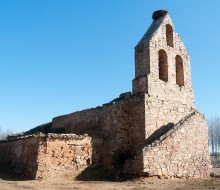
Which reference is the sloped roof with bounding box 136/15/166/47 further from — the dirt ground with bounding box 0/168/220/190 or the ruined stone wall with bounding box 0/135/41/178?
the ruined stone wall with bounding box 0/135/41/178

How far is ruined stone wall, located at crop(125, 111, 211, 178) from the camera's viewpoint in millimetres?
11188

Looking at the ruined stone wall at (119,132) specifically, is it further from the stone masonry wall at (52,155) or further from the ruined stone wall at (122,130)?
the stone masonry wall at (52,155)

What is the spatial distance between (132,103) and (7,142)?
21.8 feet

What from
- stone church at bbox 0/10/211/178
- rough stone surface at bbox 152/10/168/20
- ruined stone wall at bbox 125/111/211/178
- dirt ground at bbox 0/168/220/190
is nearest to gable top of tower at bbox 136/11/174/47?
stone church at bbox 0/10/211/178

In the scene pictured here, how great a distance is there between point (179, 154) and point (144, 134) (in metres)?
1.71

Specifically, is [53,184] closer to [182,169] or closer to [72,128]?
[182,169]

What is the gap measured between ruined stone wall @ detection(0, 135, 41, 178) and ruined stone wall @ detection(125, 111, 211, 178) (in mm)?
3707

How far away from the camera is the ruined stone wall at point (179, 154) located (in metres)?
11.2

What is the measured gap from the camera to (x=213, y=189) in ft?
29.9

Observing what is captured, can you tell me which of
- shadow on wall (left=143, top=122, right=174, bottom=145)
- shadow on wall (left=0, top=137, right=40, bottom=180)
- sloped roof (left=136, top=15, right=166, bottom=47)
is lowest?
shadow on wall (left=0, top=137, right=40, bottom=180)

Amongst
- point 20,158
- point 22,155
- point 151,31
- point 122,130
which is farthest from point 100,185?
point 151,31

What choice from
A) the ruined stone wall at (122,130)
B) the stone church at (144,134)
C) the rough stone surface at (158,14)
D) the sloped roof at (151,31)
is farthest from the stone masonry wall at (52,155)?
the rough stone surface at (158,14)

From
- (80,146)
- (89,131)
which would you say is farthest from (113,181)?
(89,131)

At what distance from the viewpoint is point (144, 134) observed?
41.5 feet
